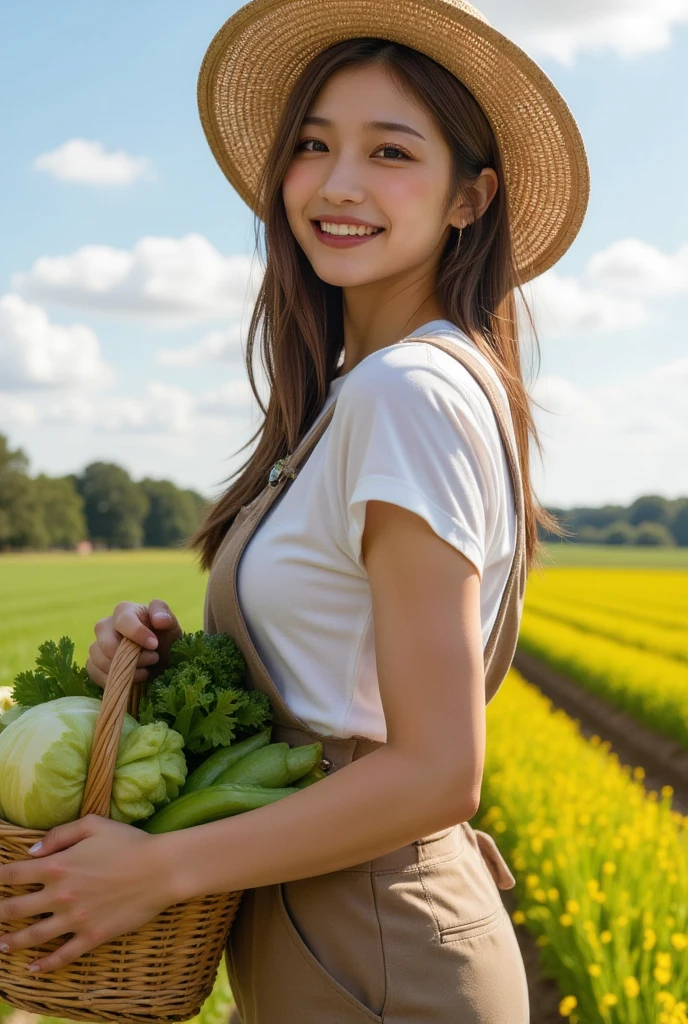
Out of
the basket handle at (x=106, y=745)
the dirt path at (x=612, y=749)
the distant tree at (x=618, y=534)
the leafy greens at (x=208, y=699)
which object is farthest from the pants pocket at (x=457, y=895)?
the distant tree at (x=618, y=534)

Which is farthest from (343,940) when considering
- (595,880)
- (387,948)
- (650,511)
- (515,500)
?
(650,511)

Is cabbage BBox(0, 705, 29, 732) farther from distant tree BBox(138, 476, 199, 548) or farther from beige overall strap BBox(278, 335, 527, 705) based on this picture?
distant tree BBox(138, 476, 199, 548)

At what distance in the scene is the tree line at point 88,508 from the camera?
2918 inches

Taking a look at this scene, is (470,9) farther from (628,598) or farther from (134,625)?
(628,598)

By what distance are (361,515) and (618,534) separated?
9853cm

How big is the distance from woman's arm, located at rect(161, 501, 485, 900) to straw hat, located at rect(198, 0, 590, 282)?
3.10 ft

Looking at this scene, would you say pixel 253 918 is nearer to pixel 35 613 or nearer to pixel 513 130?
pixel 513 130

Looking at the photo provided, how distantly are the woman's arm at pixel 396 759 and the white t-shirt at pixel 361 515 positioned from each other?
0.04m

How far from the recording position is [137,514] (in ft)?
306

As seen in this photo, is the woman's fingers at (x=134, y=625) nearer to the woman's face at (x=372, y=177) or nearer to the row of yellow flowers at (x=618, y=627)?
the woman's face at (x=372, y=177)

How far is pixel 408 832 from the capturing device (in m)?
1.26

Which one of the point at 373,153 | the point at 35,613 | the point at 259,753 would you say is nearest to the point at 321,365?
the point at 373,153

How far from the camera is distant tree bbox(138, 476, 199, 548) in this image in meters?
93.9

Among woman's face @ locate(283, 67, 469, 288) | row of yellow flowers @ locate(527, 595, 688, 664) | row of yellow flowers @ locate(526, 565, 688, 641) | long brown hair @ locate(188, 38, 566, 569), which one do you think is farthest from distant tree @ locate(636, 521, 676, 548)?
woman's face @ locate(283, 67, 469, 288)
